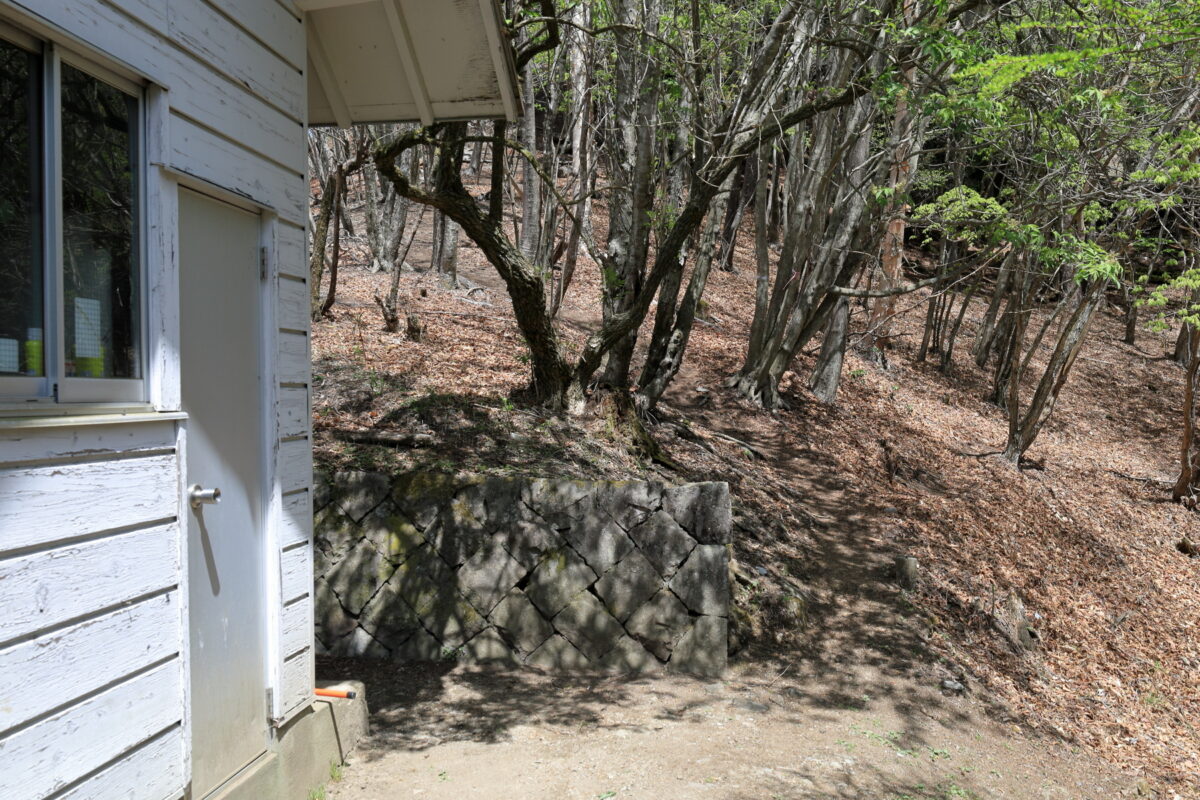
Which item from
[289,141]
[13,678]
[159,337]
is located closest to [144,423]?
[159,337]

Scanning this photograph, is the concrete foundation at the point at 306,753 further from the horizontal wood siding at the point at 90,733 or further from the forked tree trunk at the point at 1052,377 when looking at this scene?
the forked tree trunk at the point at 1052,377

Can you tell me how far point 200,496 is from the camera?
3.06 meters

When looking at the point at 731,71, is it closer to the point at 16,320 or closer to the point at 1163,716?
the point at 1163,716

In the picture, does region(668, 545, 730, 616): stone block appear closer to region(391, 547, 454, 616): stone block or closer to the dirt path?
the dirt path

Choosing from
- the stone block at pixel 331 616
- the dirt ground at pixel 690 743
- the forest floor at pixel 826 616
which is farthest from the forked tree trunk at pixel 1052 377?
the stone block at pixel 331 616

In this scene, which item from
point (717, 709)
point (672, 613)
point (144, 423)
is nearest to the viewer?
point (144, 423)

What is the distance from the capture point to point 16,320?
2.37 meters

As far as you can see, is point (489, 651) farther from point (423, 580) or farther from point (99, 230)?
point (99, 230)

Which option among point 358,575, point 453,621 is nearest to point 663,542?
point 453,621

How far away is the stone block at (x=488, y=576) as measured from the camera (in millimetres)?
6262

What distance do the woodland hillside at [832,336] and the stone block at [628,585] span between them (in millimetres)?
1098

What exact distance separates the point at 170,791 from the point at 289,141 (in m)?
2.76

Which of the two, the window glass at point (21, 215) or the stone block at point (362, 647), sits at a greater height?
the window glass at point (21, 215)

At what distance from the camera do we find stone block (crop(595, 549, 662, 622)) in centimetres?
631
